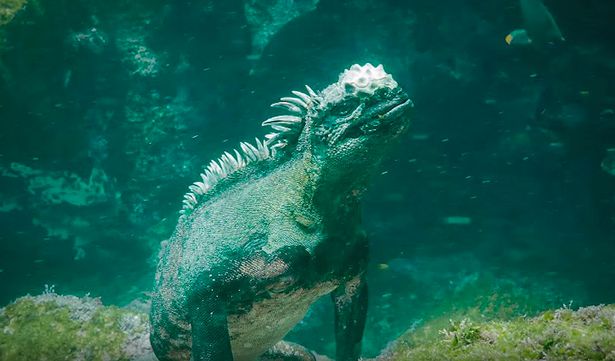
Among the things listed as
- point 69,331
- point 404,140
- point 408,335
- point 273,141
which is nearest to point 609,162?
point 404,140

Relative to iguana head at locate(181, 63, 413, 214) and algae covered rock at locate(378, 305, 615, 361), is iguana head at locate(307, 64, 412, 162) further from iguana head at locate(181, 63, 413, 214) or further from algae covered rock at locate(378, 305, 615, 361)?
algae covered rock at locate(378, 305, 615, 361)

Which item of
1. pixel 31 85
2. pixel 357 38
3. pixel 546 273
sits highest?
A: pixel 31 85

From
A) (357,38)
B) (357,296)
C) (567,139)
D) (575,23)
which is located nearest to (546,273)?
(567,139)

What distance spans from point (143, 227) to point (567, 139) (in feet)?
39.7

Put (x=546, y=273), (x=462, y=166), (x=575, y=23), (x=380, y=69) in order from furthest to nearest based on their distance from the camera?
(x=546, y=273)
(x=462, y=166)
(x=575, y=23)
(x=380, y=69)

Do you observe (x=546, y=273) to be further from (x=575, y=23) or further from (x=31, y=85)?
(x=31, y=85)

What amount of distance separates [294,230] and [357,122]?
1102 millimetres

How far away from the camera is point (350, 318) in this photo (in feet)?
13.4

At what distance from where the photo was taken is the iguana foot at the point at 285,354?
5.02m

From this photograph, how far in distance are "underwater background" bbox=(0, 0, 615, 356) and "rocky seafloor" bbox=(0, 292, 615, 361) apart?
246 cm

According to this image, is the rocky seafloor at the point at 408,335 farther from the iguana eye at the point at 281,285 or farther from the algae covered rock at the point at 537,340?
the iguana eye at the point at 281,285

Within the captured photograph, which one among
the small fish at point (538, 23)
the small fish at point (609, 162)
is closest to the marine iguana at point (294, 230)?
the small fish at point (538, 23)

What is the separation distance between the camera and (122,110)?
10039 millimetres

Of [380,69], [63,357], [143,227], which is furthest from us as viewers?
[143,227]
